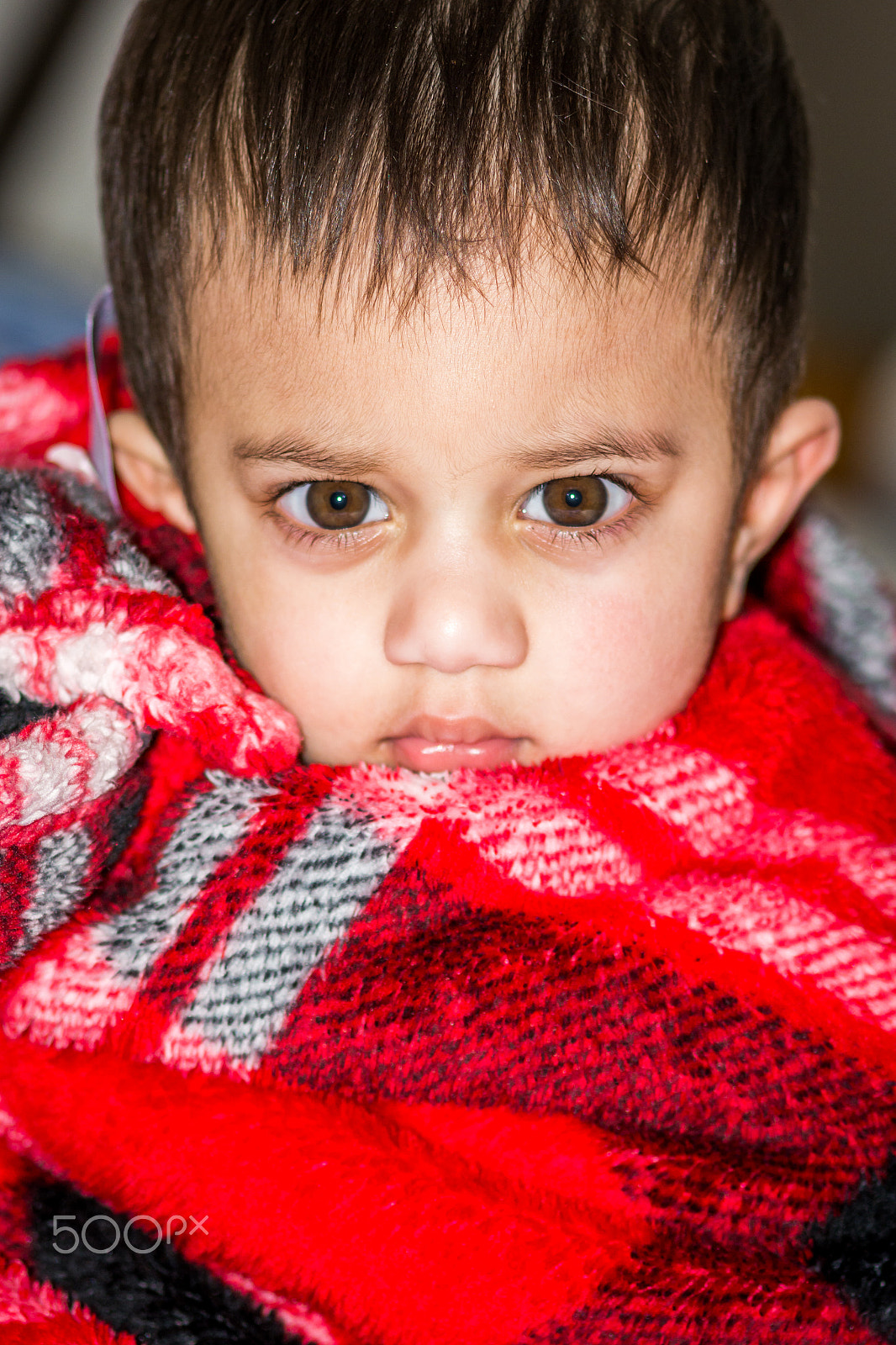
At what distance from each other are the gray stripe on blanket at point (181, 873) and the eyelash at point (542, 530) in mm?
156

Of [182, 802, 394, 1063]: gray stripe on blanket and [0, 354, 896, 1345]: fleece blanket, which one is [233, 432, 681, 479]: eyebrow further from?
[182, 802, 394, 1063]: gray stripe on blanket

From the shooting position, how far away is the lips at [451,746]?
2.48 feet

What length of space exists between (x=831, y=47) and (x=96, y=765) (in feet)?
8.72

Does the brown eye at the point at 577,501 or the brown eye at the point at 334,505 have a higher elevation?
the brown eye at the point at 577,501

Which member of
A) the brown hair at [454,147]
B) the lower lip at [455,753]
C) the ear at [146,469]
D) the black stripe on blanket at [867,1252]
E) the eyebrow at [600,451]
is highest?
the brown hair at [454,147]

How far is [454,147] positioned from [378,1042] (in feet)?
1.63

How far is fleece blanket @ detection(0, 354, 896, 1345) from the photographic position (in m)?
0.65

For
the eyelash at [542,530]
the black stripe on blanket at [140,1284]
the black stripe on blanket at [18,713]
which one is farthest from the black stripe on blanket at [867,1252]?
the black stripe on blanket at [18,713]

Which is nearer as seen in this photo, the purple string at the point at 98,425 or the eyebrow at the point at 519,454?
the eyebrow at the point at 519,454

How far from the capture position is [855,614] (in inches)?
44.9

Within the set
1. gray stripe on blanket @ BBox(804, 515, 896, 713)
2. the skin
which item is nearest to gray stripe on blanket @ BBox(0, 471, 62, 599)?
the skin

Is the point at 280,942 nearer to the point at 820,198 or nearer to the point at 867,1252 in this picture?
the point at 867,1252

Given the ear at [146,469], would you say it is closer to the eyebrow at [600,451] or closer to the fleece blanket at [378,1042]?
the fleece blanket at [378,1042]

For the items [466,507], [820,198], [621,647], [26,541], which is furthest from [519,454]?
[820,198]
